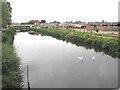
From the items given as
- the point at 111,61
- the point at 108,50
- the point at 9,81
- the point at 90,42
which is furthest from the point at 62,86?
the point at 90,42

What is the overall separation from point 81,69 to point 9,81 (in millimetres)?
10567

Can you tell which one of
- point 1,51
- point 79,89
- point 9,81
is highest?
point 1,51

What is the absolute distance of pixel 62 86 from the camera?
50.4ft

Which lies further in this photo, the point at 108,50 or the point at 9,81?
the point at 108,50

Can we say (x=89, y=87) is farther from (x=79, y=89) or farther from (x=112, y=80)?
(x=112, y=80)

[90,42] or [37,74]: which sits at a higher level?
[90,42]

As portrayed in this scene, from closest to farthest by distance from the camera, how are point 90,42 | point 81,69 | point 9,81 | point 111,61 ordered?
point 9,81, point 81,69, point 111,61, point 90,42

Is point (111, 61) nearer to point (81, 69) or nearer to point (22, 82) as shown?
point (81, 69)

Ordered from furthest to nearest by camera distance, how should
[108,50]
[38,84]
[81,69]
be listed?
[108,50] → [81,69] → [38,84]

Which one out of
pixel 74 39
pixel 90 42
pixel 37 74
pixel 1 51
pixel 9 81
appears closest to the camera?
pixel 9 81

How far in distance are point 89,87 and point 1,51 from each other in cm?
828

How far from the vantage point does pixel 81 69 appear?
67.3ft

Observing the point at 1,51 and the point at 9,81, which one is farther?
the point at 1,51

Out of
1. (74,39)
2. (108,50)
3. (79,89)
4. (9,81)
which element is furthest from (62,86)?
(74,39)
